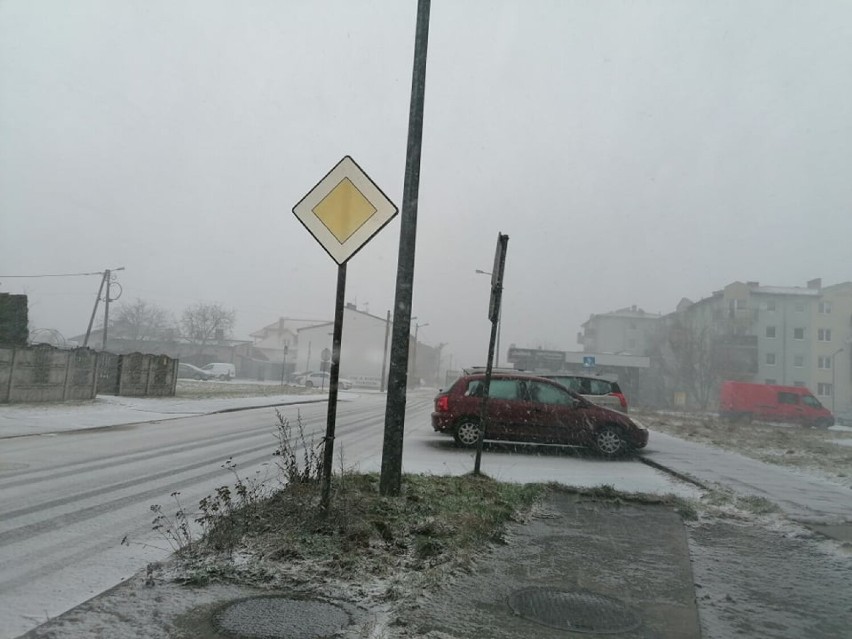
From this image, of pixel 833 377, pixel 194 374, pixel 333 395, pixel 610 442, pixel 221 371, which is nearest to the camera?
pixel 333 395

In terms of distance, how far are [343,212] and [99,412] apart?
1541 cm

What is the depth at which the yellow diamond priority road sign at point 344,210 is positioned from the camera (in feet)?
17.7

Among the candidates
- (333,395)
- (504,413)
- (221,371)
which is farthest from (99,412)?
(221,371)

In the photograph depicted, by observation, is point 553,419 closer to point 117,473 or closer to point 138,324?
point 117,473

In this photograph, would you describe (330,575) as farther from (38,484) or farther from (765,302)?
(765,302)

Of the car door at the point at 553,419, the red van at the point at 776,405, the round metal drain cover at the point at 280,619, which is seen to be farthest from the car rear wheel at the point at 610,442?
the red van at the point at 776,405

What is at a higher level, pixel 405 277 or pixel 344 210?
pixel 344 210

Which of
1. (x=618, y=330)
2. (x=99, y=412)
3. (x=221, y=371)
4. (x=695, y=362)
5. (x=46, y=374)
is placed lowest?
(x=99, y=412)

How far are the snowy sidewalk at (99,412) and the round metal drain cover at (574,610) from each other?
39.1ft

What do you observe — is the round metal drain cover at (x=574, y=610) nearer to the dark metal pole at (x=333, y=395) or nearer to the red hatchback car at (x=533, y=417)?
the dark metal pole at (x=333, y=395)

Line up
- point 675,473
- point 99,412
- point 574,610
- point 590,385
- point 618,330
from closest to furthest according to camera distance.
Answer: point 574,610 < point 675,473 < point 590,385 < point 99,412 < point 618,330

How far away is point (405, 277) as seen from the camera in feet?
21.7

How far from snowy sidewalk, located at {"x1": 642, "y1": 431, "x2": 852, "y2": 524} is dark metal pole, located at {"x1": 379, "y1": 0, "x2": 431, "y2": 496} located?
14.2 feet

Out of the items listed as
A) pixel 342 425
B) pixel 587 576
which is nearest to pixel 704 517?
pixel 587 576
